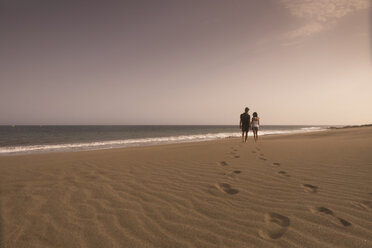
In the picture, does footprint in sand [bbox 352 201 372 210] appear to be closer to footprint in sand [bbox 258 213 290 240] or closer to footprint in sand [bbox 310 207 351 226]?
footprint in sand [bbox 310 207 351 226]

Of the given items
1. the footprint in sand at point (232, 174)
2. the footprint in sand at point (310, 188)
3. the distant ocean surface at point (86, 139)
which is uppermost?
the footprint in sand at point (232, 174)

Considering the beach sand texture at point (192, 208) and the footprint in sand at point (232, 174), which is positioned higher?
the footprint in sand at point (232, 174)

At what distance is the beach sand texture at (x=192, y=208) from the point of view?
78.7 inches

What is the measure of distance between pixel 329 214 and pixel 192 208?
1721 mm

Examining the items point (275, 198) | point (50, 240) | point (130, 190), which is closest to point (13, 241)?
point (50, 240)

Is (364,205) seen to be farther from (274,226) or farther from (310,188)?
(274,226)

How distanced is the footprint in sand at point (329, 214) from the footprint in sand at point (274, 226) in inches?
19.1

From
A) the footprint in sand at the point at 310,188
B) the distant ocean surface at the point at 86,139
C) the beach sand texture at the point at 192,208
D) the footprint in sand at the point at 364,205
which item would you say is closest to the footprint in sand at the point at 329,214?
the beach sand texture at the point at 192,208

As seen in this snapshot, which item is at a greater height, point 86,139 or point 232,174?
point 232,174

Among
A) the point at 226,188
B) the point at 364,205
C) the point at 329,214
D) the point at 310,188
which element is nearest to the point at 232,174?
the point at 226,188

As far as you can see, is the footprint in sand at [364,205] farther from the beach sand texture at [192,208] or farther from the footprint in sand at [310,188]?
the footprint in sand at [310,188]

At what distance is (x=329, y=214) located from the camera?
240 cm

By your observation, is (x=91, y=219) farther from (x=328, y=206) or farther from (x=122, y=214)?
(x=328, y=206)

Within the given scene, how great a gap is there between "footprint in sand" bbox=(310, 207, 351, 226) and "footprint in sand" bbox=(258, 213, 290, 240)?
1.59 ft
